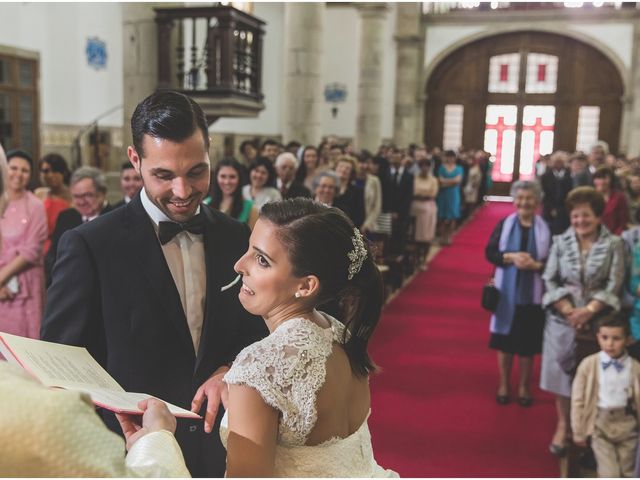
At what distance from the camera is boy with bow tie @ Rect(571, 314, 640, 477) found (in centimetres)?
349

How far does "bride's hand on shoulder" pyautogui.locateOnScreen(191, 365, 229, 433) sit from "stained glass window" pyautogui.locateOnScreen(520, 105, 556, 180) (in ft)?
56.3

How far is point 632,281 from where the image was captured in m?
4.03

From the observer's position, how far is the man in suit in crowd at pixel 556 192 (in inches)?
330

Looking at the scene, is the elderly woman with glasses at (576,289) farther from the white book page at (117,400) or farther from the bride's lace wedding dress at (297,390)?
the white book page at (117,400)

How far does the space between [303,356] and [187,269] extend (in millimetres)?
628

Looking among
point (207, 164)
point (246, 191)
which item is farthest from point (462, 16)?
point (207, 164)

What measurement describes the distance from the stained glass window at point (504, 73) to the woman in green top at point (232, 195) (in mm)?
14870

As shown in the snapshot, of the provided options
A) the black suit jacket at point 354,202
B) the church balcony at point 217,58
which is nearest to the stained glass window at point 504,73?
the church balcony at point 217,58

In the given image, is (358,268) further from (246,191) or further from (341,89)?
(341,89)

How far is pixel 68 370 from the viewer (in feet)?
4.31

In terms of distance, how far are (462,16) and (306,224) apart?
17.5m

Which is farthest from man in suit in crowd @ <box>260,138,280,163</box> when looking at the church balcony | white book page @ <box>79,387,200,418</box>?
white book page @ <box>79,387,200,418</box>

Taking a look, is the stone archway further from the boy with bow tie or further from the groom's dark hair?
the groom's dark hair

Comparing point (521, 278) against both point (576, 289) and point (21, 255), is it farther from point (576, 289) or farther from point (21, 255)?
point (21, 255)
